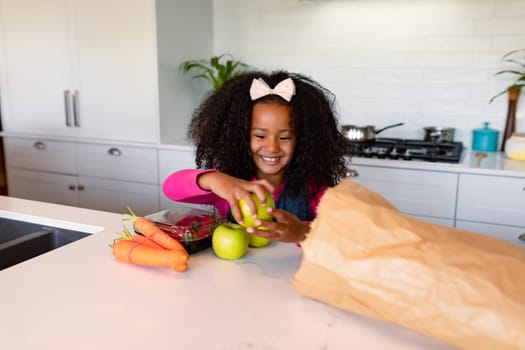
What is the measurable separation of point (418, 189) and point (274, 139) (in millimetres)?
1058

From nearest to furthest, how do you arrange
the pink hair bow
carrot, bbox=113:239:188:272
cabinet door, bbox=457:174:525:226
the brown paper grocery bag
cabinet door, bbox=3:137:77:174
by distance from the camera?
the brown paper grocery bag < carrot, bbox=113:239:188:272 < the pink hair bow < cabinet door, bbox=457:174:525:226 < cabinet door, bbox=3:137:77:174

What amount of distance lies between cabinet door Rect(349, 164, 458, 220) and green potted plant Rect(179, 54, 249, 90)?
102 cm

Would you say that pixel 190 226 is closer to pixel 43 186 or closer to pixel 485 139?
pixel 485 139

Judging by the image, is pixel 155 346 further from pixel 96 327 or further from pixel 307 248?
pixel 307 248

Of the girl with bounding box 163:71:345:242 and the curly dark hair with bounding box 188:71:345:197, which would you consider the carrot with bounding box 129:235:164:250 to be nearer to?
the girl with bounding box 163:71:345:242

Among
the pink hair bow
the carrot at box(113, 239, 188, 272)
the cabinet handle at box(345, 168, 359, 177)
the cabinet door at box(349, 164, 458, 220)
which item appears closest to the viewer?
the carrot at box(113, 239, 188, 272)

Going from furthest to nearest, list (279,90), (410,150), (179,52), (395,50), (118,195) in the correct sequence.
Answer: (118,195)
(179,52)
(395,50)
(410,150)
(279,90)

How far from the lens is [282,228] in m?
1.06

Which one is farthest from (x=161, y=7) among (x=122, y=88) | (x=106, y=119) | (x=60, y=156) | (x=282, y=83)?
(x=282, y=83)

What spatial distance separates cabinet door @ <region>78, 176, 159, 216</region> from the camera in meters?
2.80

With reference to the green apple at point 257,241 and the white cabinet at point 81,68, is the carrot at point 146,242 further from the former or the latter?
the white cabinet at point 81,68

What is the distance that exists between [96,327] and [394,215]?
1.77 ft

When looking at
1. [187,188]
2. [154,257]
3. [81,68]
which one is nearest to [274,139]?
[187,188]

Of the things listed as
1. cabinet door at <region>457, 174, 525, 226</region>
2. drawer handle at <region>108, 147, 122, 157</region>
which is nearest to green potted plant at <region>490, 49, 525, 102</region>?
cabinet door at <region>457, 174, 525, 226</region>
